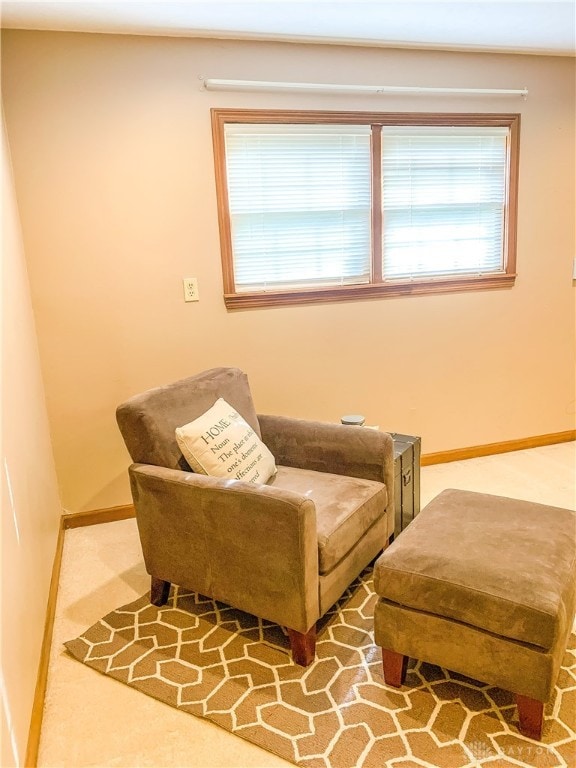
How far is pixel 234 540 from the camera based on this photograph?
1891mm

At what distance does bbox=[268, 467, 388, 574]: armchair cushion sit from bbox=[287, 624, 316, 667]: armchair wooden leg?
8.5 inches

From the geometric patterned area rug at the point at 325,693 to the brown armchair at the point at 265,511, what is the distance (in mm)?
138

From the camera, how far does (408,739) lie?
1578 mm

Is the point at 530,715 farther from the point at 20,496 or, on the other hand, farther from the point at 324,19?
the point at 324,19

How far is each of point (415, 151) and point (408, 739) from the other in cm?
285

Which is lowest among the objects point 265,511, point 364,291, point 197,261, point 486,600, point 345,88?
point 486,600

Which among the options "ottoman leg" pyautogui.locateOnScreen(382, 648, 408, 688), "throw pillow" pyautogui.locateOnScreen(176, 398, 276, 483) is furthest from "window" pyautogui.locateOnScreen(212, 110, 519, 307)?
"ottoman leg" pyautogui.locateOnScreen(382, 648, 408, 688)

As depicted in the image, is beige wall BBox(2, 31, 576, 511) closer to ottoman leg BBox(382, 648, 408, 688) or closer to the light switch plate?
the light switch plate

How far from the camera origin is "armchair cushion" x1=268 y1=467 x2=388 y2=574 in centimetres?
189

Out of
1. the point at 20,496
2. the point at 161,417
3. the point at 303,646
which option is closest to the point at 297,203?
the point at 161,417

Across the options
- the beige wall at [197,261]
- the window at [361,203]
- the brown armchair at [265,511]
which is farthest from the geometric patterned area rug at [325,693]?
the window at [361,203]

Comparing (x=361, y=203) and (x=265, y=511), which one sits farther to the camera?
(x=361, y=203)

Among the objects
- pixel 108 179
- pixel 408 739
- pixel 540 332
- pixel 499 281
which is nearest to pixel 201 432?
pixel 408 739

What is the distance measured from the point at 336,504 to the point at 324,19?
2.21 meters
